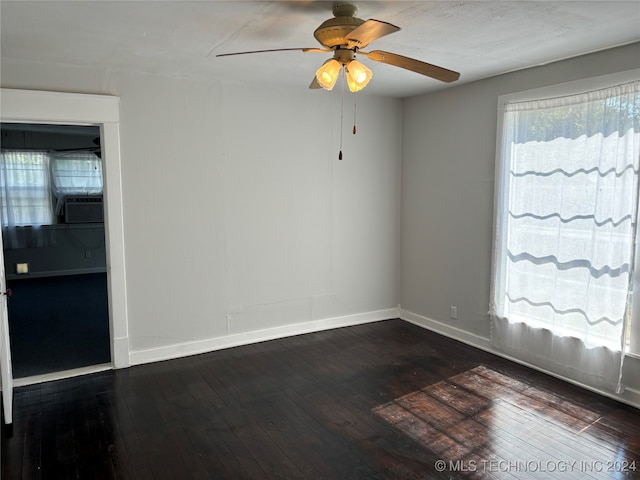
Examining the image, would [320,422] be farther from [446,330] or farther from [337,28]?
[337,28]

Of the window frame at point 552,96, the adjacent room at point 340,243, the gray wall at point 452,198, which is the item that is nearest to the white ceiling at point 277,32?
the adjacent room at point 340,243

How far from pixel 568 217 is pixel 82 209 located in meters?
7.20

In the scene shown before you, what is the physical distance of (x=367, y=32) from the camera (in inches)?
79.2

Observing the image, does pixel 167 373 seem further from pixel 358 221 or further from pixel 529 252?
pixel 529 252

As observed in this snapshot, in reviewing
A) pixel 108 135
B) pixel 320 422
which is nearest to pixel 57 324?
pixel 108 135

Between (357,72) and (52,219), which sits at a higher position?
(357,72)

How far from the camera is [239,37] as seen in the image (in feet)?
9.03

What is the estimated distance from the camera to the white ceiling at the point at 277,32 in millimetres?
2293

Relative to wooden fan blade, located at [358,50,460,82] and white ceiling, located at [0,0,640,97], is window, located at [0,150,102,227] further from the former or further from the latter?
wooden fan blade, located at [358,50,460,82]

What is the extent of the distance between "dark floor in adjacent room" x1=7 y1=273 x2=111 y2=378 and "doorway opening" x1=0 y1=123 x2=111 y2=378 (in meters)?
0.01

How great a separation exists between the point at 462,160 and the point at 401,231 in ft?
3.71

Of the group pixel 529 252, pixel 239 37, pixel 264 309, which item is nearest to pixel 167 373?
pixel 264 309

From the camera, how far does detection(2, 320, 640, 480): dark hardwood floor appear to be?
2.38 m

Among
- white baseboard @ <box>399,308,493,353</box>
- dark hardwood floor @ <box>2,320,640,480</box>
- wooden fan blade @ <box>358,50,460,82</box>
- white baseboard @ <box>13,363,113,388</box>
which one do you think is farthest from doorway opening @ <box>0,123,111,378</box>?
wooden fan blade @ <box>358,50,460,82</box>
